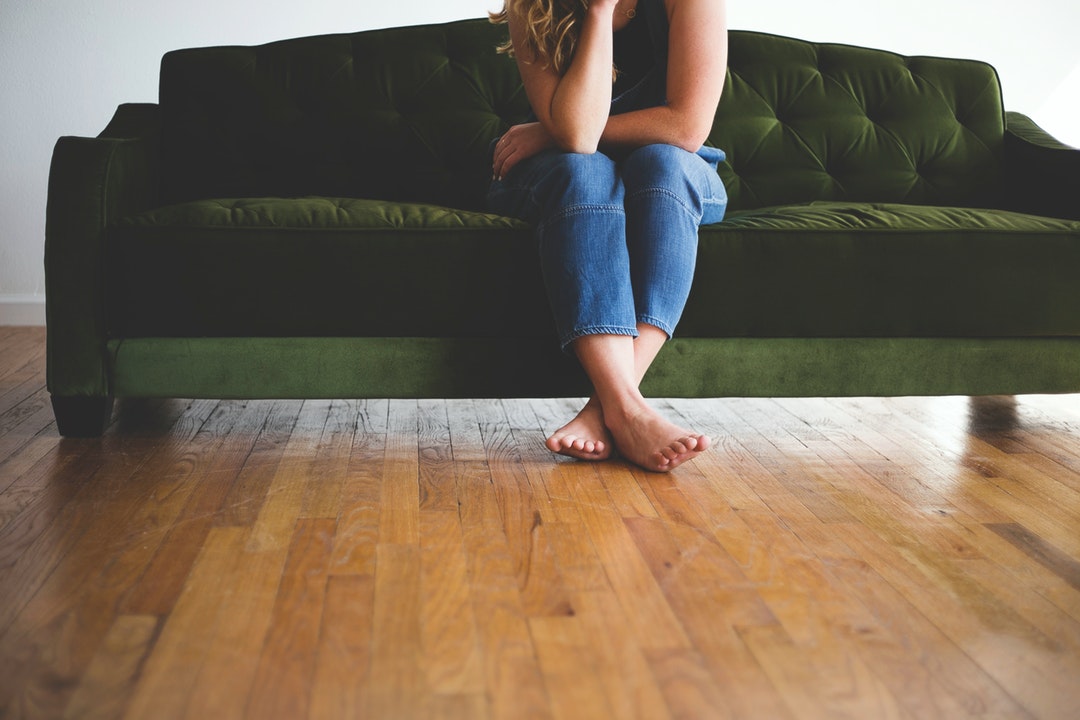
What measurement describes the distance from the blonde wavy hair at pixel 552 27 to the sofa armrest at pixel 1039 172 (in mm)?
1081

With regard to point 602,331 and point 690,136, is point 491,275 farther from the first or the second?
point 690,136

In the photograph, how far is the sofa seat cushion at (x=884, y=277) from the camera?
177 cm

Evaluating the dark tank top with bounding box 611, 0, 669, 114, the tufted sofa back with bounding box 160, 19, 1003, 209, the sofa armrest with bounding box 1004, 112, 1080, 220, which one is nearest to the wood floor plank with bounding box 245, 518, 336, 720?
the dark tank top with bounding box 611, 0, 669, 114

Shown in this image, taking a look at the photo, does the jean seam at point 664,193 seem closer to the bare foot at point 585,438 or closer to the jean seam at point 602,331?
the jean seam at point 602,331

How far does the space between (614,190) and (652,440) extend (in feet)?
1.37

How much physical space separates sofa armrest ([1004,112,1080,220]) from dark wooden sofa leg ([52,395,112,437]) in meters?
1.90

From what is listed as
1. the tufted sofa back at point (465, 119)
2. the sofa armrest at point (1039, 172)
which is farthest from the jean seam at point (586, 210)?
the sofa armrest at point (1039, 172)

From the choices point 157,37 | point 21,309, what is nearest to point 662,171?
point 157,37

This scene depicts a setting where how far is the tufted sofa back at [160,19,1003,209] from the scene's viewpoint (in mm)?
2245

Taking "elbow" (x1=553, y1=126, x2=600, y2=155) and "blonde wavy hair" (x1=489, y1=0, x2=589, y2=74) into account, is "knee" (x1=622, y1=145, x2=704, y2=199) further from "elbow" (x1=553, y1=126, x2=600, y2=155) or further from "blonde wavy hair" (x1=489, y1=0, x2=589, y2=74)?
"blonde wavy hair" (x1=489, y1=0, x2=589, y2=74)

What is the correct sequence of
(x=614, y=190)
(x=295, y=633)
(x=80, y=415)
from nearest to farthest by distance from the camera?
(x=295, y=633), (x=614, y=190), (x=80, y=415)

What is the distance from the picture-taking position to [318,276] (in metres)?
1.73

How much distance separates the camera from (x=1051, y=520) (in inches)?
55.0

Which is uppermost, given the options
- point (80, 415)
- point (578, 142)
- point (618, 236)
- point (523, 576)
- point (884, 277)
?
point (578, 142)
